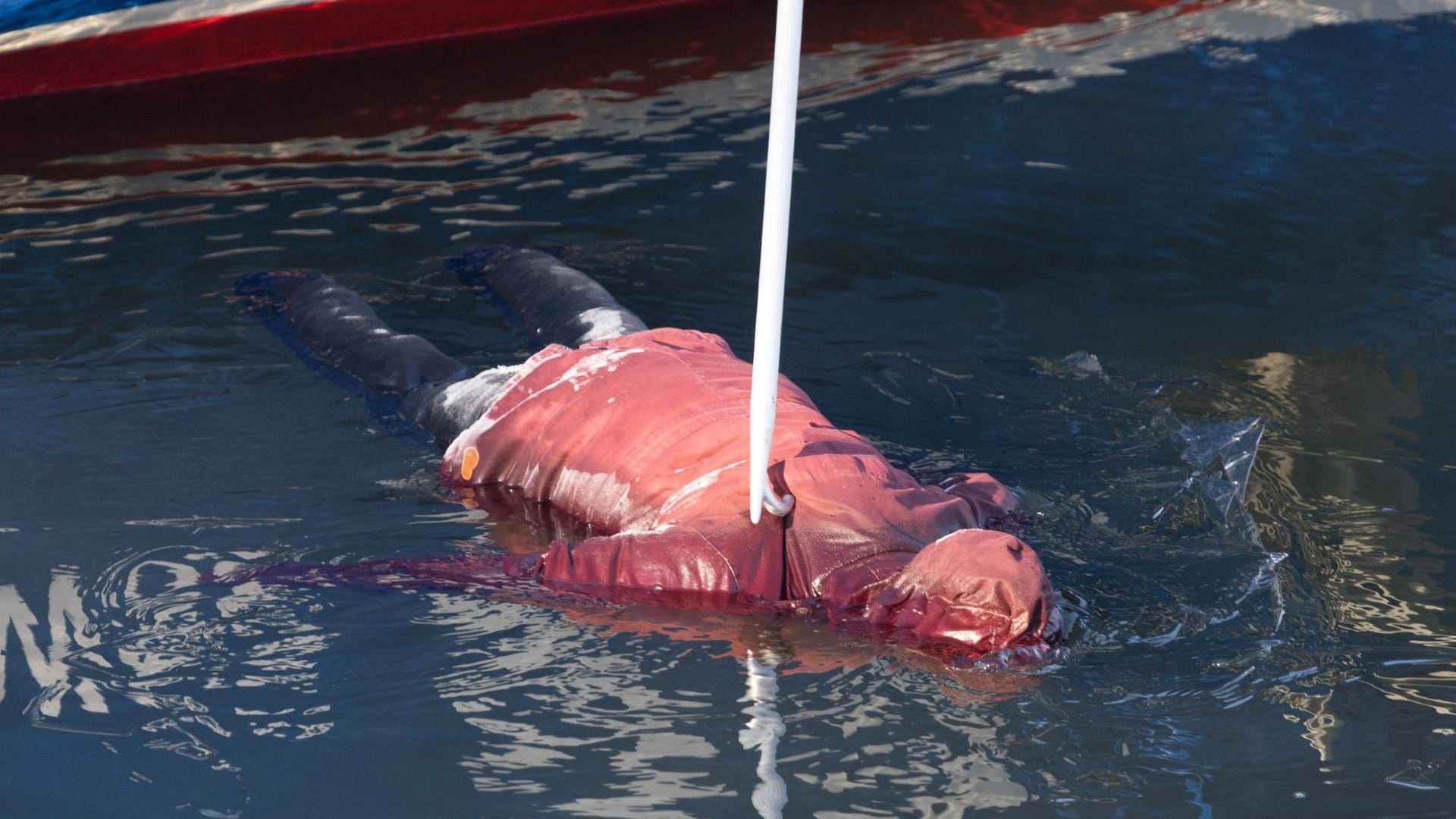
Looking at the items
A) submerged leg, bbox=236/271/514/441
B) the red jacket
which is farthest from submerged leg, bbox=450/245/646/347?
the red jacket

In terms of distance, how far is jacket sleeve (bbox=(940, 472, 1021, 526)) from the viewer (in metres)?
3.31

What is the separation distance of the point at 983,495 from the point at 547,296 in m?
1.85

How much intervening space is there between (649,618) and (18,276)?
3563 mm

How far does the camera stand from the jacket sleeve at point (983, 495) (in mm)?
3309

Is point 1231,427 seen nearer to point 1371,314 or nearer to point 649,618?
point 1371,314

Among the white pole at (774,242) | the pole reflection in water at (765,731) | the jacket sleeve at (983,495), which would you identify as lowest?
the pole reflection in water at (765,731)

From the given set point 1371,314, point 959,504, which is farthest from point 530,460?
point 1371,314

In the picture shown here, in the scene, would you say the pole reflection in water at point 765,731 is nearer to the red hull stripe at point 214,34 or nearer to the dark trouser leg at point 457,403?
the dark trouser leg at point 457,403

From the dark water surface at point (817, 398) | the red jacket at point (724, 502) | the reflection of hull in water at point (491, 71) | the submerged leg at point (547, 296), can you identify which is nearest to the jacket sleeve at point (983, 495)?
the red jacket at point (724, 502)

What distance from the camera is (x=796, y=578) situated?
9.52 ft

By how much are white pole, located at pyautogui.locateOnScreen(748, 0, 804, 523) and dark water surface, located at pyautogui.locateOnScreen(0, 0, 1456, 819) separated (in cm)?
47

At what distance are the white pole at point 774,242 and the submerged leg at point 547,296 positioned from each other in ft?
4.80

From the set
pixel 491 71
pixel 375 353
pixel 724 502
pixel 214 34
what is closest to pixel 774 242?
pixel 724 502

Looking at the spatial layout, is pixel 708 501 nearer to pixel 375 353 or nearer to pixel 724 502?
pixel 724 502
